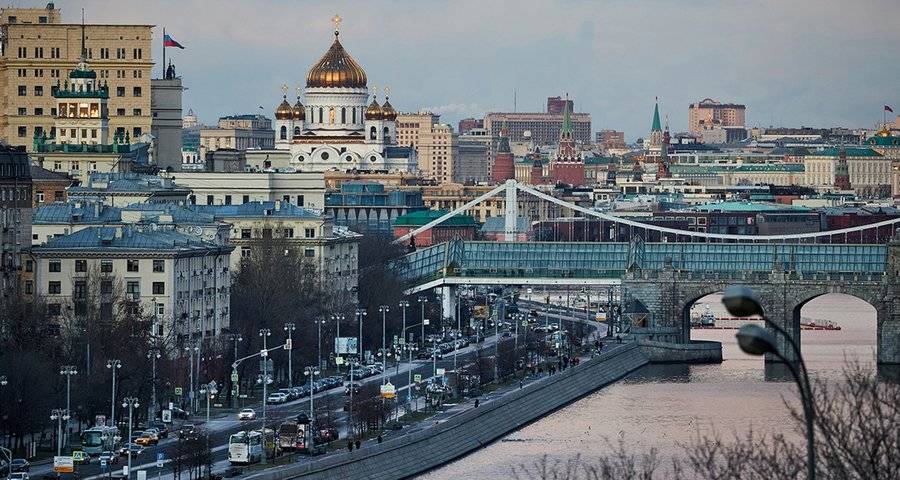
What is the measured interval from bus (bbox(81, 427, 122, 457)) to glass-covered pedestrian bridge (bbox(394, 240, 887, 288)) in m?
55.7

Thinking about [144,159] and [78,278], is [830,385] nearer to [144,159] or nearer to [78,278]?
[78,278]

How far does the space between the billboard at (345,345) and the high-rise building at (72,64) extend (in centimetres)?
2654

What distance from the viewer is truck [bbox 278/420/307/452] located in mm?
75062

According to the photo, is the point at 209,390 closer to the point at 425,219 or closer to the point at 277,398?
the point at 277,398

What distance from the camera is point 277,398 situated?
89125 mm

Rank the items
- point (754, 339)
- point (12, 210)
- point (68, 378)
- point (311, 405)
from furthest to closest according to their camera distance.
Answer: point (12, 210), point (311, 405), point (68, 378), point (754, 339)

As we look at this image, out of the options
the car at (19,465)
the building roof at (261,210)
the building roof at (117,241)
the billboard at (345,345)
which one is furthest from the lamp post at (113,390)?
the building roof at (261,210)

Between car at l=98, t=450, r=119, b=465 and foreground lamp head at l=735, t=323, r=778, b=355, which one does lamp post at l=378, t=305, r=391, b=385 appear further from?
foreground lamp head at l=735, t=323, r=778, b=355

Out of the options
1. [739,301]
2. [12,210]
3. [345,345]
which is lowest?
[345,345]

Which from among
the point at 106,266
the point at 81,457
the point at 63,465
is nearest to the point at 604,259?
the point at 106,266

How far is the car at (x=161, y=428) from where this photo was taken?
77.2 m

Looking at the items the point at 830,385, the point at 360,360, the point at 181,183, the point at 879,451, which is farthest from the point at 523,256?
the point at 879,451

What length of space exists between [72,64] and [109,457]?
57651 mm

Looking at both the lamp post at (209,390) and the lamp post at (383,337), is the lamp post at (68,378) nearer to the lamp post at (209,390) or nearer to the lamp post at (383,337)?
the lamp post at (209,390)
